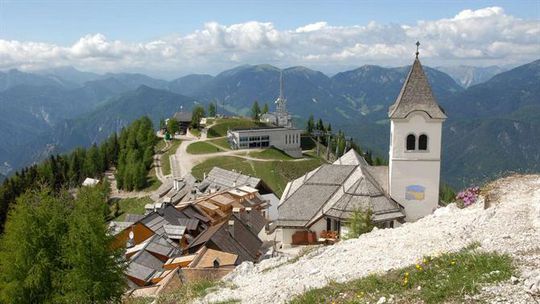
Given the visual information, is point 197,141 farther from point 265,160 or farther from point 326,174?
point 326,174

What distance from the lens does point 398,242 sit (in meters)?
19.7

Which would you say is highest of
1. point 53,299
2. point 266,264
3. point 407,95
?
point 407,95

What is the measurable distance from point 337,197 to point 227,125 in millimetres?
90052

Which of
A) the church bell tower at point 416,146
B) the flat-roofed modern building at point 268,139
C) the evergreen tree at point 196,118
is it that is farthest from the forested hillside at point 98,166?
the church bell tower at point 416,146

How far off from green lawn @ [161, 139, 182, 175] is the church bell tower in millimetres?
68448

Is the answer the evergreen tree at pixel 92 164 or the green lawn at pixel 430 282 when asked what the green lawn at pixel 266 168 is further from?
the green lawn at pixel 430 282

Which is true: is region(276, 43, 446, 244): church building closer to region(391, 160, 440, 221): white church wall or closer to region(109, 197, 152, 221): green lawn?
region(391, 160, 440, 221): white church wall

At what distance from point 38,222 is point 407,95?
86.0ft

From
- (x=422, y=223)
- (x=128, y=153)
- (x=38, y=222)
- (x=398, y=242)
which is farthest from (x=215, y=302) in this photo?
(x=128, y=153)

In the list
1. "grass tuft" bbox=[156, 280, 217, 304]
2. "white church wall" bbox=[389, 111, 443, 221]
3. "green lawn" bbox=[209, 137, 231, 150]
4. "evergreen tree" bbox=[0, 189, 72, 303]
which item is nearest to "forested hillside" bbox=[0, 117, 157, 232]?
"green lawn" bbox=[209, 137, 231, 150]

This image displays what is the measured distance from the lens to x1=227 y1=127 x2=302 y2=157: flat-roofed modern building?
357 feet

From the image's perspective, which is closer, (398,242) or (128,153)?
(398,242)

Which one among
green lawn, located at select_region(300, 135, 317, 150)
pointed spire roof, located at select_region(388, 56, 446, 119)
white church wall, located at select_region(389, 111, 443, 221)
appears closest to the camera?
pointed spire roof, located at select_region(388, 56, 446, 119)

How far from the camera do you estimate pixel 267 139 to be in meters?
112
